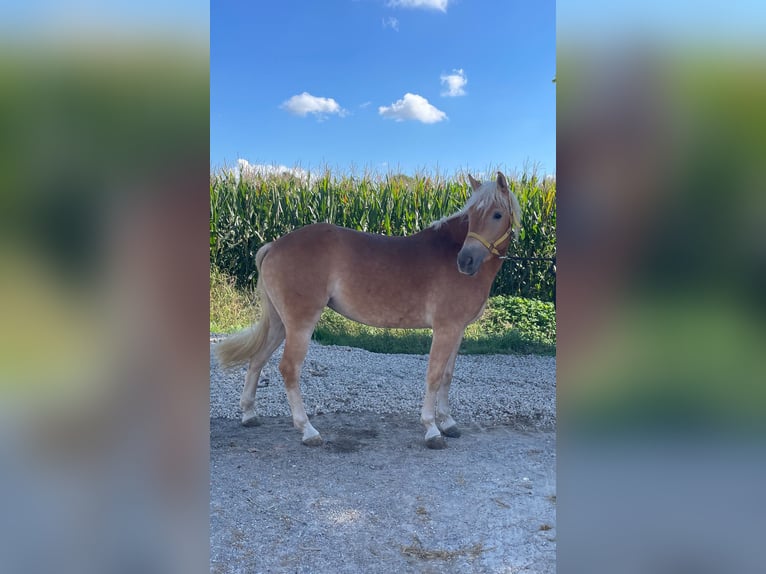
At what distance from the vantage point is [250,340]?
12.4ft

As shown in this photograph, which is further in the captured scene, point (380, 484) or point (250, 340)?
point (250, 340)

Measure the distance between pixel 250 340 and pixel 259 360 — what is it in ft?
0.62

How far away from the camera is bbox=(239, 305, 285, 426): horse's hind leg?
3818mm

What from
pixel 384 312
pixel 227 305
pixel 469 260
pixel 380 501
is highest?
pixel 469 260

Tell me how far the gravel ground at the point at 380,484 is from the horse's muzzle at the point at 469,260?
1389 mm

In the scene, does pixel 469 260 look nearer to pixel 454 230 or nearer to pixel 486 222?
pixel 486 222

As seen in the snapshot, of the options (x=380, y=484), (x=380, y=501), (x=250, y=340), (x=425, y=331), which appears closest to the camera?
(x=380, y=501)

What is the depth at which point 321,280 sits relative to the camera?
351 centimetres

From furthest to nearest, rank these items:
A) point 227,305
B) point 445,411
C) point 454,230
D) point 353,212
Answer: point 353,212
point 227,305
point 445,411
point 454,230
